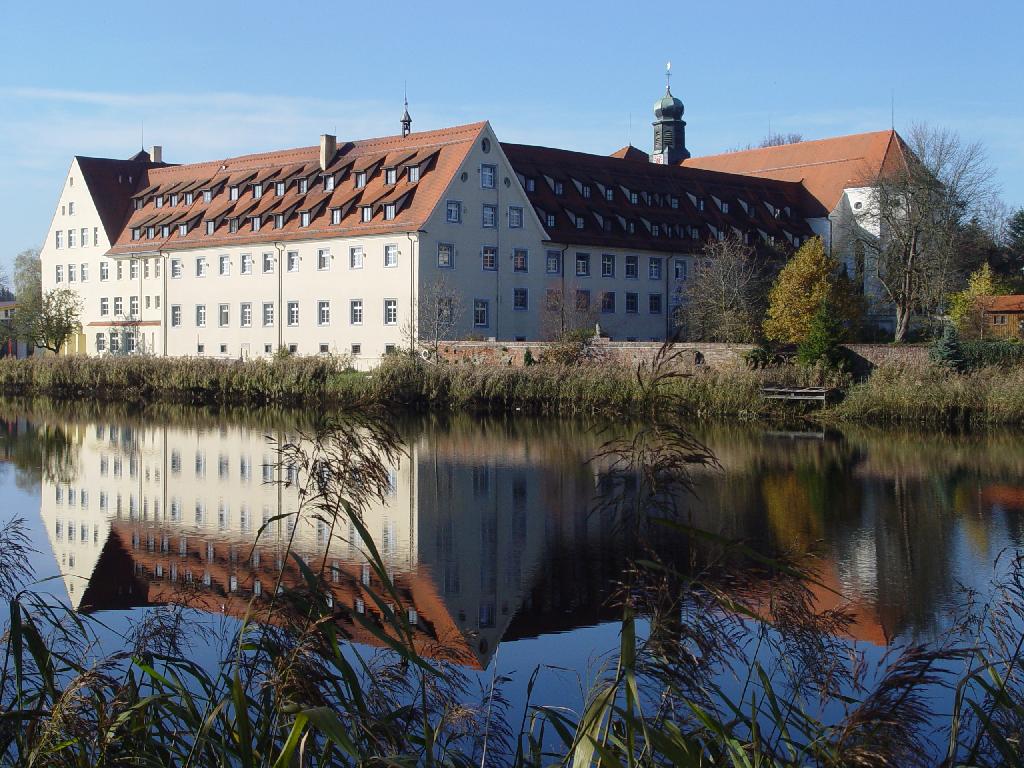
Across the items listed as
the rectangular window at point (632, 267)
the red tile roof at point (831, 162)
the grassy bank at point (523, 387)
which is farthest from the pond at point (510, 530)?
the red tile roof at point (831, 162)

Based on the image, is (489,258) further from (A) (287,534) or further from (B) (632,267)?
(A) (287,534)

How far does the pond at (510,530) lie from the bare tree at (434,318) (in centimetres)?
1576

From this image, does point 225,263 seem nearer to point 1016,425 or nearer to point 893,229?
point 893,229

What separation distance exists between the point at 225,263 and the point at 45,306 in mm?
11216

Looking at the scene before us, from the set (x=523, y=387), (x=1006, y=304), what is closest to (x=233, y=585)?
(x=523, y=387)

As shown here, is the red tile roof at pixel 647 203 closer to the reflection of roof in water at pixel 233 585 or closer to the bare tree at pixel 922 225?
the bare tree at pixel 922 225

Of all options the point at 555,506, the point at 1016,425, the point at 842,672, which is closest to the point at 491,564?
the point at 555,506

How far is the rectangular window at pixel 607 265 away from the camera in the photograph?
52.1m

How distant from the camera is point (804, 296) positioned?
148ft

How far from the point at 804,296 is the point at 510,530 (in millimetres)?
32187

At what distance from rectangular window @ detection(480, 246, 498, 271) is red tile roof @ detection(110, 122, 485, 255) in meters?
3.16

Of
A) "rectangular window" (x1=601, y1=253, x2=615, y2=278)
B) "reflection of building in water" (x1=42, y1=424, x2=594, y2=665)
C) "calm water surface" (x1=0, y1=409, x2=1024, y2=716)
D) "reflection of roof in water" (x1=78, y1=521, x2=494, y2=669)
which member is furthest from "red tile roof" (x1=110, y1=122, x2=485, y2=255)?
"reflection of roof in water" (x1=78, y1=521, x2=494, y2=669)

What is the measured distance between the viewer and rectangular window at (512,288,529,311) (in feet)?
162

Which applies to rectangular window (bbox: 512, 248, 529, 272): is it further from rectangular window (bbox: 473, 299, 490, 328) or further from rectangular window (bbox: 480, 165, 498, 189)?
rectangular window (bbox: 480, 165, 498, 189)
